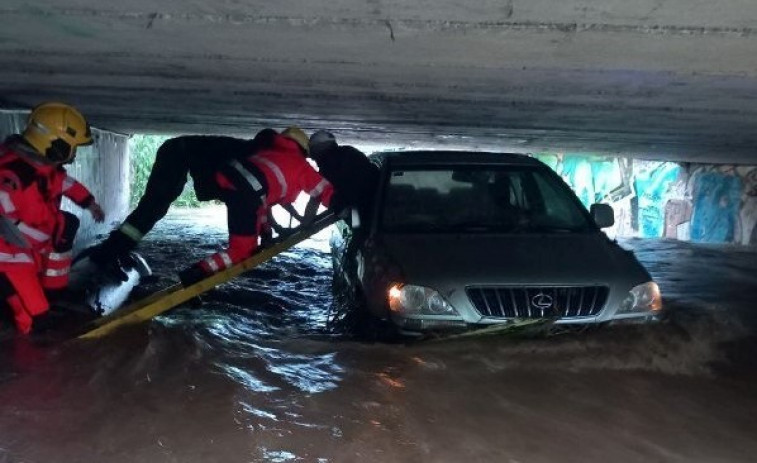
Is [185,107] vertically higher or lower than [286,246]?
higher

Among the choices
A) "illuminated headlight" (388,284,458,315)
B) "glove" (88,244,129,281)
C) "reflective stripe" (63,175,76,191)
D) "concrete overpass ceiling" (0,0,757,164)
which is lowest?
"glove" (88,244,129,281)

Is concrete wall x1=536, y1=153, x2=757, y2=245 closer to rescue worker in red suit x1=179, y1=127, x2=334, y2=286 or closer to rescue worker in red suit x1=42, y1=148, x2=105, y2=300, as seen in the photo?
rescue worker in red suit x1=179, y1=127, x2=334, y2=286

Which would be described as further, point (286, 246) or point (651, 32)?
point (286, 246)

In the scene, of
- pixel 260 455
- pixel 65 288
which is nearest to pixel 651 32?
pixel 260 455

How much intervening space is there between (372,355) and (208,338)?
134 centimetres

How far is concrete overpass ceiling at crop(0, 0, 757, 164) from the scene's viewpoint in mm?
3477

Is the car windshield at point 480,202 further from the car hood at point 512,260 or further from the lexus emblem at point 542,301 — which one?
the lexus emblem at point 542,301

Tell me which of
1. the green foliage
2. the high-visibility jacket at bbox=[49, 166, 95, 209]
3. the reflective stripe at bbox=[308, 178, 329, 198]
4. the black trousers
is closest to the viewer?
the high-visibility jacket at bbox=[49, 166, 95, 209]

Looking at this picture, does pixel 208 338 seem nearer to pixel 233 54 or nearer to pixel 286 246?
pixel 286 246

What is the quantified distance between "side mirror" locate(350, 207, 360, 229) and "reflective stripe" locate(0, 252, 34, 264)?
2371mm

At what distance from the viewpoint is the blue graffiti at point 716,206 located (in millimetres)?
13734

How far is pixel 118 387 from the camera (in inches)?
151

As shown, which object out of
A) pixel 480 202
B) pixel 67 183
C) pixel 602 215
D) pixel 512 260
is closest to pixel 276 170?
pixel 67 183

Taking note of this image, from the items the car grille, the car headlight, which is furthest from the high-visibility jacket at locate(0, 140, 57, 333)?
the car headlight
